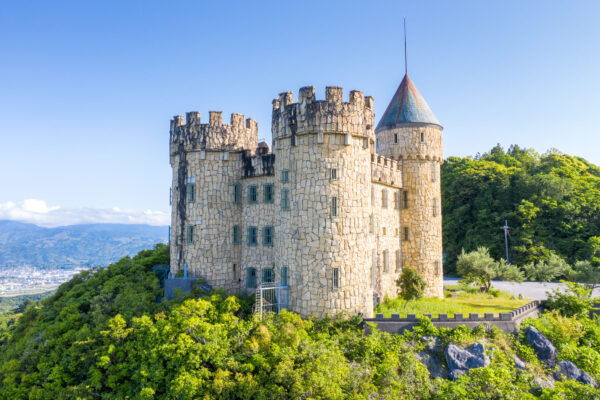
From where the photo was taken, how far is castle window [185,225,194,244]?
90.6 ft

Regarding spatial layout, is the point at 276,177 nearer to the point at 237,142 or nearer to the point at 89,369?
the point at 237,142

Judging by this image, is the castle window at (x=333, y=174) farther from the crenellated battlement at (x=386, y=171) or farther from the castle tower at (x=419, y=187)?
the castle tower at (x=419, y=187)

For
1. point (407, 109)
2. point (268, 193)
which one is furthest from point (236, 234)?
point (407, 109)

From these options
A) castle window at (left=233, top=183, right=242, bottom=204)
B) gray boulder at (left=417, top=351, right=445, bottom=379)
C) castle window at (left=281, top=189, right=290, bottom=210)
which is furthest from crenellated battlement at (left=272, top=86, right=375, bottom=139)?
gray boulder at (left=417, top=351, right=445, bottom=379)

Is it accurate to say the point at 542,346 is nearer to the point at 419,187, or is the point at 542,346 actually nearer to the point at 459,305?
the point at 459,305

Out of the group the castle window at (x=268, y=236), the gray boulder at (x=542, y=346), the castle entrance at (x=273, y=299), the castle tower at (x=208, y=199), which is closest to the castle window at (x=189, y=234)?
the castle tower at (x=208, y=199)

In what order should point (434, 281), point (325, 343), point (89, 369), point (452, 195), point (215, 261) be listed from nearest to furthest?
1. point (325, 343)
2. point (89, 369)
3. point (215, 261)
4. point (434, 281)
5. point (452, 195)

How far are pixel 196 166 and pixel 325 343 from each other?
1469 cm

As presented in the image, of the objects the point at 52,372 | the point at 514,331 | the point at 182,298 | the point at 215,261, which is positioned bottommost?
the point at 52,372

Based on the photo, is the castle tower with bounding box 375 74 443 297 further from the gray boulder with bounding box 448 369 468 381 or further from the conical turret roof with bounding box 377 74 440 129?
the gray boulder with bounding box 448 369 468 381

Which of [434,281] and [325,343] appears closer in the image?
[325,343]

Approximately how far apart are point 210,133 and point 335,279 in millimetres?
13097

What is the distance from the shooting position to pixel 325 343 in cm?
1978

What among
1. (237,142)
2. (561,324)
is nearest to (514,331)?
(561,324)
